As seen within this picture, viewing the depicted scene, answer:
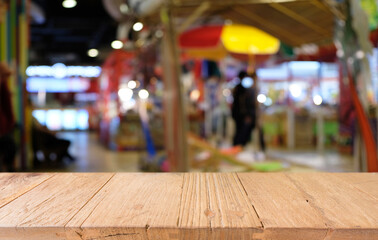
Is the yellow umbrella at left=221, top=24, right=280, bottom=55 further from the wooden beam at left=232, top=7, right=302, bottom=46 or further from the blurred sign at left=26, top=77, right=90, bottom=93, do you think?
the blurred sign at left=26, top=77, right=90, bottom=93

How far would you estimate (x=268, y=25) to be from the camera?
400 centimetres

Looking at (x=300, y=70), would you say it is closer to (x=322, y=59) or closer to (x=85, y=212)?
(x=322, y=59)

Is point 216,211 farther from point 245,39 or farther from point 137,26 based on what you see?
point 245,39

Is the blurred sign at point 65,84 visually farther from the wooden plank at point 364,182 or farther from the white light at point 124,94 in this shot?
the wooden plank at point 364,182

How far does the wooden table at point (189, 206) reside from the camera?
78 cm

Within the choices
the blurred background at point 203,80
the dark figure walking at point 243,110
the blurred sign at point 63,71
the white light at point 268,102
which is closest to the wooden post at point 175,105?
the blurred background at point 203,80

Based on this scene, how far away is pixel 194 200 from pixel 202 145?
3460 mm

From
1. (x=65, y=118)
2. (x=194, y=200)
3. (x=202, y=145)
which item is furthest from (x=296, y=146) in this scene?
(x=65, y=118)

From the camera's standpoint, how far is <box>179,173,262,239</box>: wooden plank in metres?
0.77

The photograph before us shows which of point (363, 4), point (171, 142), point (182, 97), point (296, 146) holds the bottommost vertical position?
point (296, 146)

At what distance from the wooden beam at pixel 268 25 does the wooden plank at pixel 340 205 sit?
8.57 ft

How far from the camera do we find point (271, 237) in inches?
30.5

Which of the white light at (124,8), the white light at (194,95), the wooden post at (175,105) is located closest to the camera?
the white light at (124,8)

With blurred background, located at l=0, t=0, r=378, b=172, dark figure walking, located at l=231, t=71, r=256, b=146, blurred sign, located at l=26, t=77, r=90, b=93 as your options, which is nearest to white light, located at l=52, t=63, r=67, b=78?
blurred sign, located at l=26, t=77, r=90, b=93
